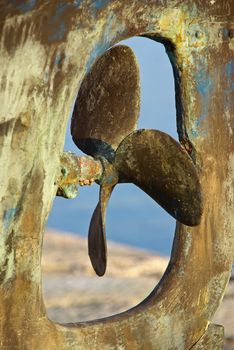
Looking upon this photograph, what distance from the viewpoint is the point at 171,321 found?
4.16 m

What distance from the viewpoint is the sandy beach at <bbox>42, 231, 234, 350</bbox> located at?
607cm

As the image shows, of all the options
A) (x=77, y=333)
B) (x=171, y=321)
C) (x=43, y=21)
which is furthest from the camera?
(x=171, y=321)

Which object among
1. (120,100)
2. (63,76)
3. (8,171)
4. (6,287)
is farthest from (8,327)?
(120,100)

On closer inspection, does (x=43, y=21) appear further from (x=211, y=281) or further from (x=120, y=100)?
(x=211, y=281)

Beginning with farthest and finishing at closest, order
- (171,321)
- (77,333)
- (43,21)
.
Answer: (171,321)
(77,333)
(43,21)

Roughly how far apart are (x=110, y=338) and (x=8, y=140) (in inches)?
34.3

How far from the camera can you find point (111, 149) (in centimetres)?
414

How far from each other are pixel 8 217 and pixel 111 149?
2.35 feet

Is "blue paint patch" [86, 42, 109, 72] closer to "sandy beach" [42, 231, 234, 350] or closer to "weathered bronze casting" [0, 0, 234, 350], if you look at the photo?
"weathered bronze casting" [0, 0, 234, 350]

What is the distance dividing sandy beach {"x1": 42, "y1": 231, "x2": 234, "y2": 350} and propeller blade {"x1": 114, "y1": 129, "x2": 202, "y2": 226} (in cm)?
168

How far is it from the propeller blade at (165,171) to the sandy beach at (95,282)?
1.68 metres

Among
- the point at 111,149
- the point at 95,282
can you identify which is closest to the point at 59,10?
the point at 111,149

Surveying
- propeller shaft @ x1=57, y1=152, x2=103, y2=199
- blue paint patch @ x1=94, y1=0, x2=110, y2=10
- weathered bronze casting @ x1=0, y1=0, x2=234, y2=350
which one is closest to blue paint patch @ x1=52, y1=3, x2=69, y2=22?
weathered bronze casting @ x1=0, y1=0, x2=234, y2=350

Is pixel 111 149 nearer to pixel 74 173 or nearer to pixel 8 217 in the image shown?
pixel 74 173
